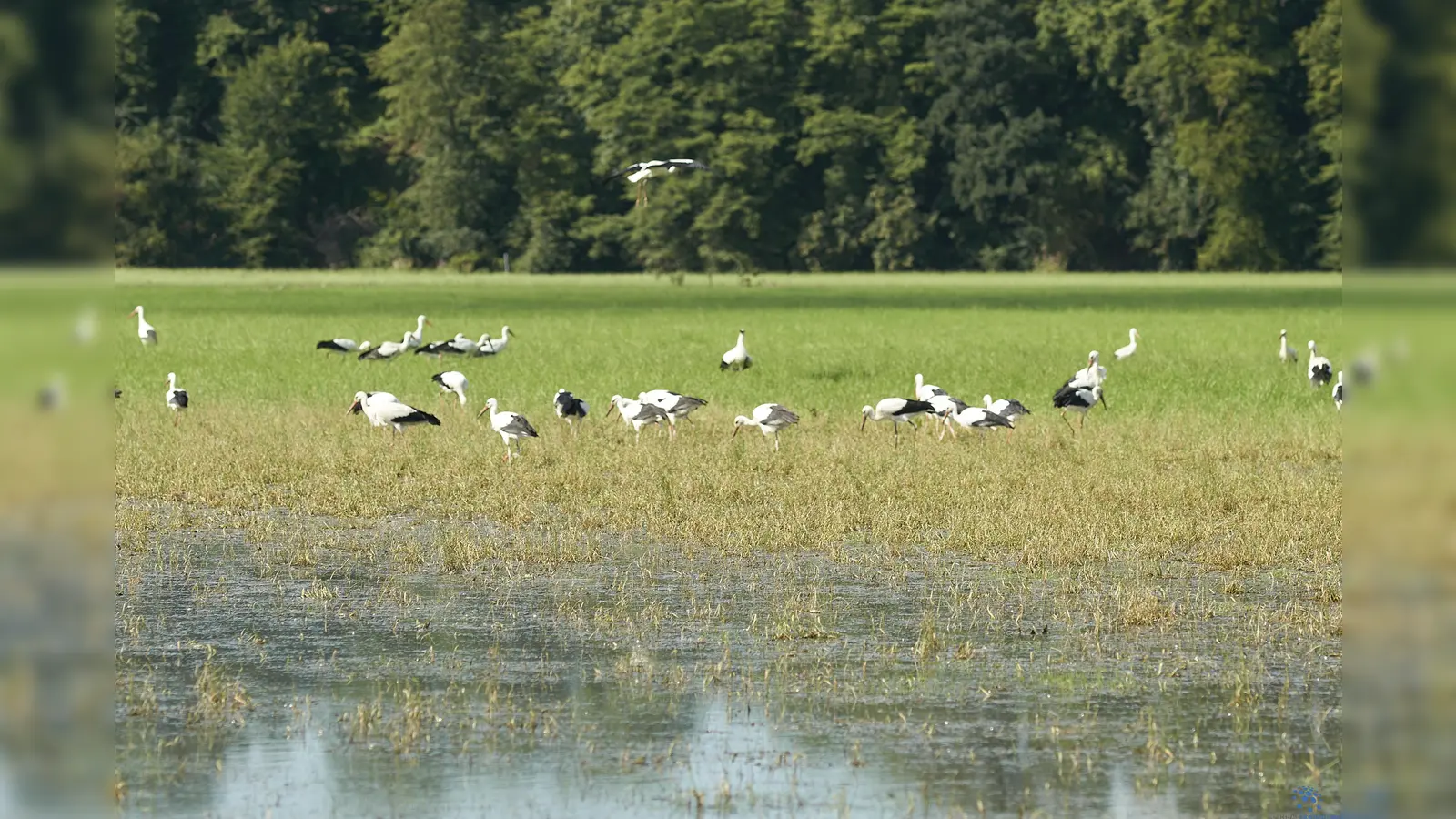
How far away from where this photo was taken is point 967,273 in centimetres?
9212

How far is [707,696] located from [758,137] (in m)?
81.0

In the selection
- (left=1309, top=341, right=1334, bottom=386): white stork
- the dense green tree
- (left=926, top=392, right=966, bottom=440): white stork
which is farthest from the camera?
the dense green tree

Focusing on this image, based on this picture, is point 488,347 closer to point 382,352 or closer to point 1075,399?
point 382,352

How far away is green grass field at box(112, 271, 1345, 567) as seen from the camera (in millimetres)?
16594

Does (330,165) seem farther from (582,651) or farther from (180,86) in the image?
(582,651)

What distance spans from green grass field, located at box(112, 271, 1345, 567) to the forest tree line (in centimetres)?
3847

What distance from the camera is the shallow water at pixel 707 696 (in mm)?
8562

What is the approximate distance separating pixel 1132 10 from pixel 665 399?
71.4 metres

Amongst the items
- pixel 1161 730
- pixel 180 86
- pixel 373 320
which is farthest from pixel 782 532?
pixel 180 86

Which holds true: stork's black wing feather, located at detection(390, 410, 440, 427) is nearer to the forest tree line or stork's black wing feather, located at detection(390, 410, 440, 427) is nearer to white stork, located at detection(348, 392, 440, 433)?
white stork, located at detection(348, 392, 440, 433)

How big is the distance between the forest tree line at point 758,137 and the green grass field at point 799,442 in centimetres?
3847

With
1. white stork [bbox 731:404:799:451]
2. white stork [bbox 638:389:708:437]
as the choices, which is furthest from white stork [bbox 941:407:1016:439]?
white stork [bbox 638:389:708:437]
